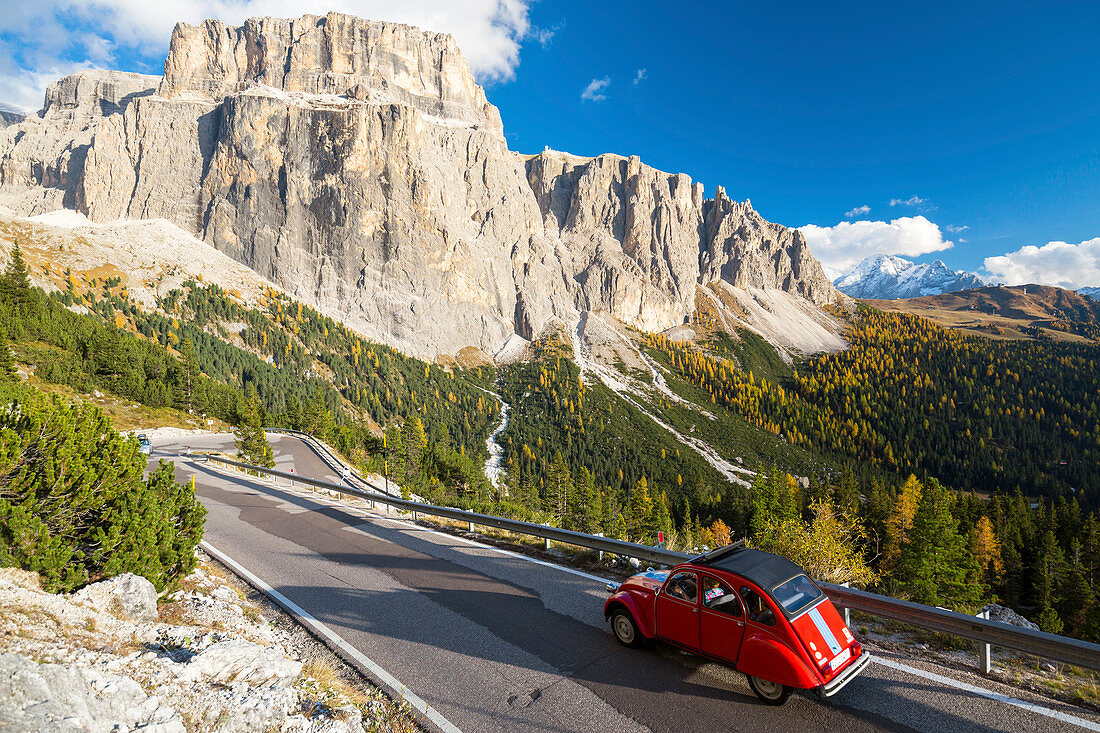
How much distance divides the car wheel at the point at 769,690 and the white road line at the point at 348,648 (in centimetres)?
385

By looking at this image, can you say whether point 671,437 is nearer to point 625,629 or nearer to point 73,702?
point 625,629

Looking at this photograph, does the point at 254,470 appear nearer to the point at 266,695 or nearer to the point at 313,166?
the point at 266,695

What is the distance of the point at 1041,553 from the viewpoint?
48531 millimetres

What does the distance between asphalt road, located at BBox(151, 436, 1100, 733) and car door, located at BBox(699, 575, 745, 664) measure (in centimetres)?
57

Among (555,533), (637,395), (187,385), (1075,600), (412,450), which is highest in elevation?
(187,385)

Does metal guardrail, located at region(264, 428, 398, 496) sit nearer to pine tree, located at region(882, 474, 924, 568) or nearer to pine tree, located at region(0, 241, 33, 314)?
pine tree, located at region(0, 241, 33, 314)

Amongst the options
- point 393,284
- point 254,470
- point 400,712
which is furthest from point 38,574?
point 393,284

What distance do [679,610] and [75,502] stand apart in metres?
9.57

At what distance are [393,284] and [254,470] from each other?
503 ft

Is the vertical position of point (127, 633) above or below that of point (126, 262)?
below

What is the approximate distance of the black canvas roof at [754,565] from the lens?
595 cm

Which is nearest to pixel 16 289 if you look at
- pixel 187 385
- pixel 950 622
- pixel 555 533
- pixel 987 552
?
pixel 187 385

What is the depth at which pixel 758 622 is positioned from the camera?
18.9ft

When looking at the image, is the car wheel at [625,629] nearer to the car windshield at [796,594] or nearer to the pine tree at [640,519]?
the car windshield at [796,594]
